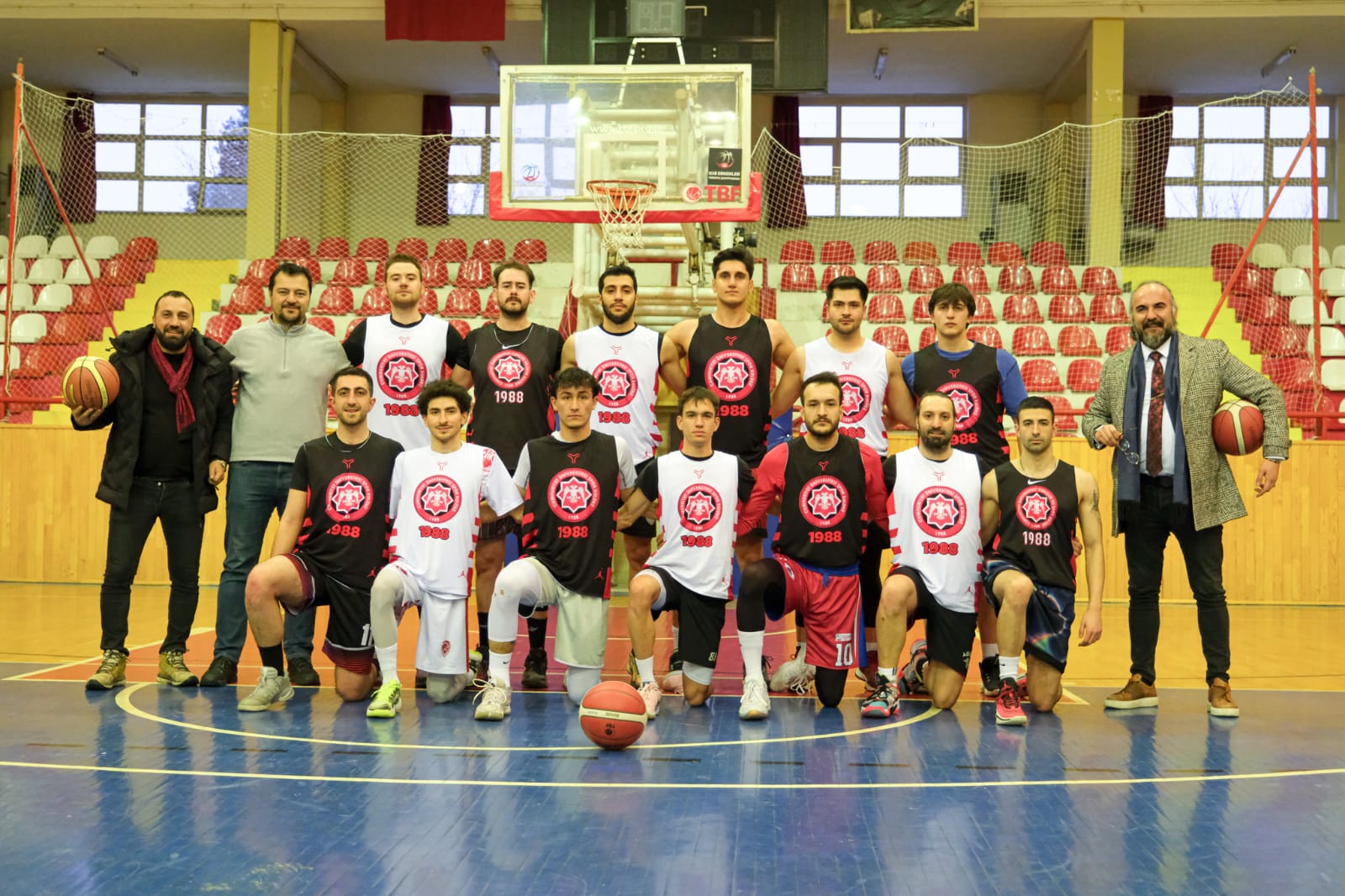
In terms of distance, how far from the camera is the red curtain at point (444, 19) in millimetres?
14188

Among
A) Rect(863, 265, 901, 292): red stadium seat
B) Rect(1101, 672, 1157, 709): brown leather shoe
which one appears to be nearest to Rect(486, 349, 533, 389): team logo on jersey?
Rect(1101, 672, 1157, 709): brown leather shoe

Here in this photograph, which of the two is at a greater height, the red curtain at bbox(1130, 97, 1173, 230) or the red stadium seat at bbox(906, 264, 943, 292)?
the red curtain at bbox(1130, 97, 1173, 230)

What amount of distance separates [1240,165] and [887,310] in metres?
7.10

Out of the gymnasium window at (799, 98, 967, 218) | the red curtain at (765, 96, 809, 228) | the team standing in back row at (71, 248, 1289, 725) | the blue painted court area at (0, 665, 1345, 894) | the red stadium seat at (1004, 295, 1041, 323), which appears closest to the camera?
the blue painted court area at (0, 665, 1345, 894)

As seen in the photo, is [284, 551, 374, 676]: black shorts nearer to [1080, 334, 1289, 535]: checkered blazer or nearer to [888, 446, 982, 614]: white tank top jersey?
[888, 446, 982, 614]: white tank top jersey

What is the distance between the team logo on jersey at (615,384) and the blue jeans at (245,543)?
1.47 metres

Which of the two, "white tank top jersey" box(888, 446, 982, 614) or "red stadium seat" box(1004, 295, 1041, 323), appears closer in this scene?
"white tank top jersey" box(888, 446, 982, 614)

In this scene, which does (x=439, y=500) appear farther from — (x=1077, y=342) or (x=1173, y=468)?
(x=1077, y=342)

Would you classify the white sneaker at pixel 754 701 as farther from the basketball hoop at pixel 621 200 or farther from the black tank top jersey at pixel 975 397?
the basketball hoop at pixel 621 200

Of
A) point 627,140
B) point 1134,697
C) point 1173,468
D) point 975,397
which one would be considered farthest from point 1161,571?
point 627,140

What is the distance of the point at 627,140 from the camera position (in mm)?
9484

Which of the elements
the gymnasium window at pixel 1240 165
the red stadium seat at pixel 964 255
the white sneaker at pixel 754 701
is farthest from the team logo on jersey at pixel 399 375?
the gymnasium window at pixel 1240 165

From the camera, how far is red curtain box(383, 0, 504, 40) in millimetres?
14188

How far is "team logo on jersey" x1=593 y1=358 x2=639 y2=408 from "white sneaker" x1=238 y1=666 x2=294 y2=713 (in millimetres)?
1907
